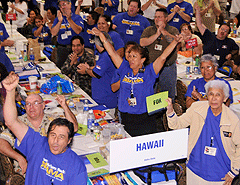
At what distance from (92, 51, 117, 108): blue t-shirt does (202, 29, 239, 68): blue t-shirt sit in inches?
97.6

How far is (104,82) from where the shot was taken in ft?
15.4

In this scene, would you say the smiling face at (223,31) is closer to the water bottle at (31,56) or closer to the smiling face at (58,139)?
the water bottle at (31,56)

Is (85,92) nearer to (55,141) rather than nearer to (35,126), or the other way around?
(35,126)

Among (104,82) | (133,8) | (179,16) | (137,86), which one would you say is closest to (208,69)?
(137,86)

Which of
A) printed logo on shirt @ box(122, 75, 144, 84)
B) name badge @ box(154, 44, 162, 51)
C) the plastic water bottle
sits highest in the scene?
name badge @ box(154, 44, 162, 51)

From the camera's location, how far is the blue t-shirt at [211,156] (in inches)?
122

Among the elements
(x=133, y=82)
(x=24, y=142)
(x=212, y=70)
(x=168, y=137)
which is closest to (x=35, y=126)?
(x=24, y=142)

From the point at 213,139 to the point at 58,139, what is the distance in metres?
1.43

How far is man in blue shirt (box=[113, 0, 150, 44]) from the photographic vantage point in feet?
22.0

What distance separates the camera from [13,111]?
276cm

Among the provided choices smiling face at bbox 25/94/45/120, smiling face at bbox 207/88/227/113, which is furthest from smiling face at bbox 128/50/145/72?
smiling face at bbox 25/94/45/120

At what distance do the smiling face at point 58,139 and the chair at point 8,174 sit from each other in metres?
0.44

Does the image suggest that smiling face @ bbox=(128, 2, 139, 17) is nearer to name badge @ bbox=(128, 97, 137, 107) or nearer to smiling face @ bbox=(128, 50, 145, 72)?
smiling face @ bbox=(128, 50, 145, 72)

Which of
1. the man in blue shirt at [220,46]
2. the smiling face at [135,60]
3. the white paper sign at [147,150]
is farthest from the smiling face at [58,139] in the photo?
the man in blue shirt at [220,46]
